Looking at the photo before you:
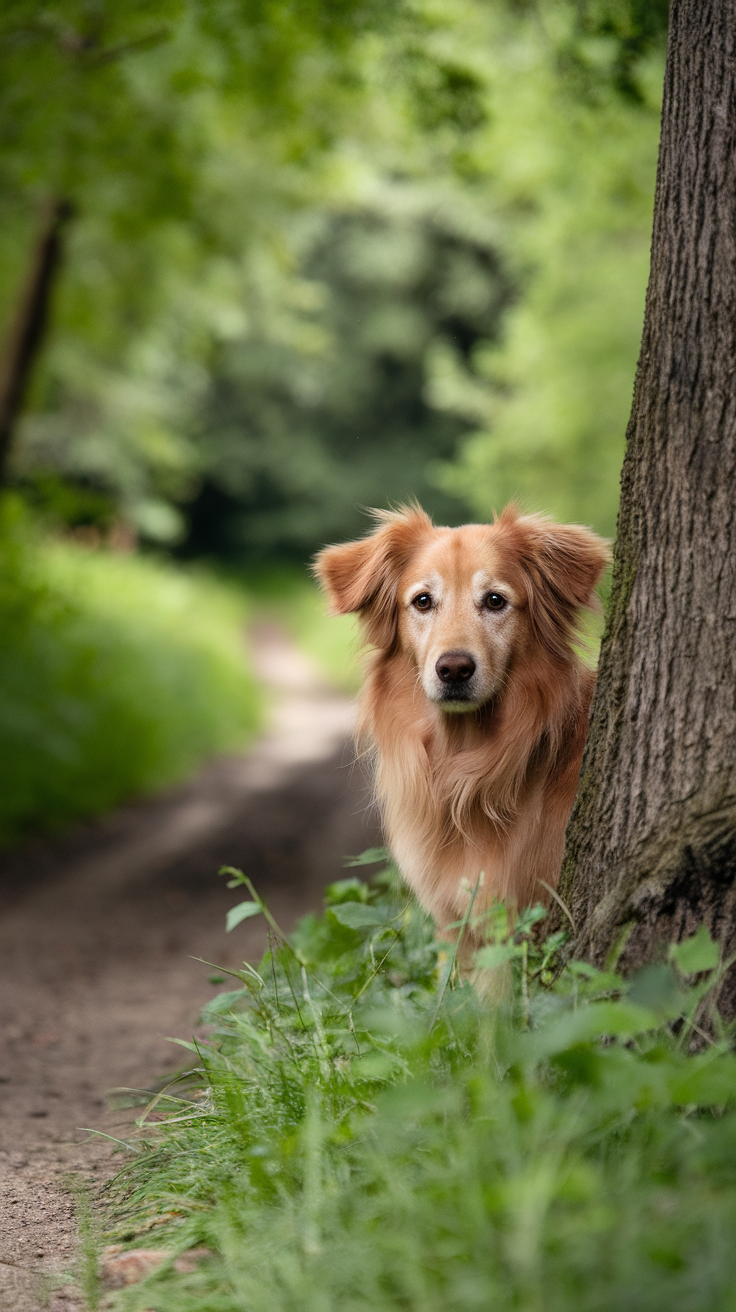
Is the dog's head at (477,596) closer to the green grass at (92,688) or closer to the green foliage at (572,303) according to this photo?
the green grass at (92,688)

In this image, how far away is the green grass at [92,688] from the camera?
7.57 m

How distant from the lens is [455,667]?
2.86 m

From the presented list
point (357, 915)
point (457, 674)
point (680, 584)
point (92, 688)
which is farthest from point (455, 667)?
point (92, 688)

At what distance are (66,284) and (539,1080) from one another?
965 cm

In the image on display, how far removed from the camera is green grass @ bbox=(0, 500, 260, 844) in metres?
7.57

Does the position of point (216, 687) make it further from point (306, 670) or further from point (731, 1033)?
point (731, 1033)

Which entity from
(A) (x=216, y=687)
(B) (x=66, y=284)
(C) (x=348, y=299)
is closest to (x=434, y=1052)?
(B) (x=66, y=284)

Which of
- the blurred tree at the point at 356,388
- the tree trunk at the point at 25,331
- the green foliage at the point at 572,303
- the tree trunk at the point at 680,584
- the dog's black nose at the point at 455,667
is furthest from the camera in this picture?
Answer: the blurred tree at the point at 356,388

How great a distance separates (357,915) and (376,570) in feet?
3.47

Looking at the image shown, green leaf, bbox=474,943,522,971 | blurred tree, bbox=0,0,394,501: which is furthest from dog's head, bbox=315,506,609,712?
blurred tree, bbox=0,0,394,501

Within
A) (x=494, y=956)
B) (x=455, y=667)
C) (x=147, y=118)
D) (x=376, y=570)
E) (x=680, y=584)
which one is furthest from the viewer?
(x=147, y=118)

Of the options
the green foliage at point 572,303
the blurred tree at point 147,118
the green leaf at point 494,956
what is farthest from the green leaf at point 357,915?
the green foliage at point 572,303

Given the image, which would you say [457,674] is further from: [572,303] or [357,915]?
[572,303]

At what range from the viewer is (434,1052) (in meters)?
2.04
